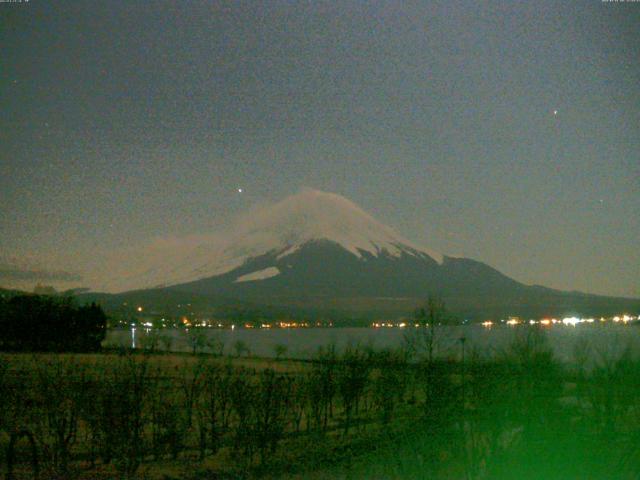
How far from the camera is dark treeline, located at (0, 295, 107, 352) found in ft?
146

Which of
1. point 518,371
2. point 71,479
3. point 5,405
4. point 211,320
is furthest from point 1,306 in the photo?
point 211,320

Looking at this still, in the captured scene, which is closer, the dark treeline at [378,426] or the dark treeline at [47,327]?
the dark treeline at [378,426]

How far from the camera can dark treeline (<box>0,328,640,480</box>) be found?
20.8 feet

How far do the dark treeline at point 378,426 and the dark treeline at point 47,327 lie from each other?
26197 mm

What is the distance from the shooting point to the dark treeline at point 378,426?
634cm

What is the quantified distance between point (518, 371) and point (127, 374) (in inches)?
278

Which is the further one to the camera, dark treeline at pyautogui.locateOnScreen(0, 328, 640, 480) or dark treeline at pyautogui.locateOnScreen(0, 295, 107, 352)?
dark treeline at pyautogui.locateOnScreen(0, 295, 107, 352)

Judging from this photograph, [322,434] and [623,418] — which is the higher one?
[623,418]

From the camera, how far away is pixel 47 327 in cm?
4622

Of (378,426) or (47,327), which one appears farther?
(47,327)

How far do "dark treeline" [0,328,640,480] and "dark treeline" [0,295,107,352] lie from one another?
2620cm

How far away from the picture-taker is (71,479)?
988cm

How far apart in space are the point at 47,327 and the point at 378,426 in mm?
34705

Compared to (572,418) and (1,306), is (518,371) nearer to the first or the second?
(572,418)
